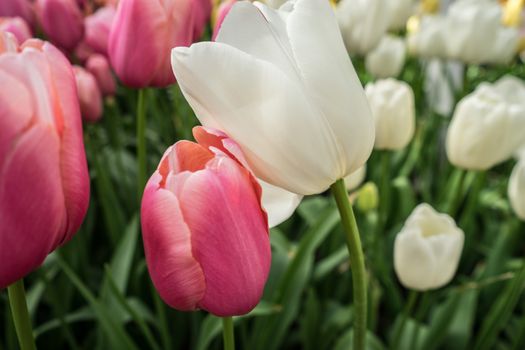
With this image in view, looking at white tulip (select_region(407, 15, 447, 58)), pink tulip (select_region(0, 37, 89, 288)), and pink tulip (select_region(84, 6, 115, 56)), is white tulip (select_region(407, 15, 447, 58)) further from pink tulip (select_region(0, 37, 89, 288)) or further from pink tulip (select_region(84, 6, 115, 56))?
pink tulip (select_region(0, 37, 89, 288))

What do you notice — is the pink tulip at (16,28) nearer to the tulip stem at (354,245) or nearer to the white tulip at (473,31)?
the tulip stem at (354,245)

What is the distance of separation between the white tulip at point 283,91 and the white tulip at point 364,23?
0.70 m

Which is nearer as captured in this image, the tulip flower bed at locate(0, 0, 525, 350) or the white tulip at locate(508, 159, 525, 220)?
the tulip flower bed at locate(0, 0, 525, 350)

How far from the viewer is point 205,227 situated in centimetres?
28

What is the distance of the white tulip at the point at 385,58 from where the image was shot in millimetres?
1074

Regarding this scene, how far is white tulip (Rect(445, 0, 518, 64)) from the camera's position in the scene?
100 centimetres

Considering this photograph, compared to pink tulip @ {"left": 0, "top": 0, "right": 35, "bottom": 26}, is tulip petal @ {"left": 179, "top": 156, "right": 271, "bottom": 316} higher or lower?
higher

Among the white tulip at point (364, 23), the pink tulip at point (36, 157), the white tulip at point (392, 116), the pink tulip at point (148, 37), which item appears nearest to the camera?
the pink tulip at point (36, 157)

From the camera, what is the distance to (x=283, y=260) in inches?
30.6

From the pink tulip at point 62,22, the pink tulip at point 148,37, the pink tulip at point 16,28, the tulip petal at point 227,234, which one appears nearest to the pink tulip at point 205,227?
the tulip petal at point 227,234

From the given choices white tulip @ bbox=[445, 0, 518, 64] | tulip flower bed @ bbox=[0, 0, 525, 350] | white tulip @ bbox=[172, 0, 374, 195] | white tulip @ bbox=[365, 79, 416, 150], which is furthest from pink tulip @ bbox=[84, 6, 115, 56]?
white tulip @ bbox=[445, 0, 518, 64]

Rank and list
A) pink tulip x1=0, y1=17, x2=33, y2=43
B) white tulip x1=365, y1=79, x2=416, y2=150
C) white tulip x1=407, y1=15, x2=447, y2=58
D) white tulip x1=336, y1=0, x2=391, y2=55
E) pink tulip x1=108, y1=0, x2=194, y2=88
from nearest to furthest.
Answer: pink tulip x1=108, y1=0, x2=194, y2=88, pink tulip x1=0, y1=17, x2=33, y2=43, white tulip x1=365, y1=79, x2=416, y2=150, white tulip x1=336, y1=0, x2=391, y2=55, white tulip x1=407, y1=15, x2=447, y2=58

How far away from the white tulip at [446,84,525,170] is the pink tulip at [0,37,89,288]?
49cm

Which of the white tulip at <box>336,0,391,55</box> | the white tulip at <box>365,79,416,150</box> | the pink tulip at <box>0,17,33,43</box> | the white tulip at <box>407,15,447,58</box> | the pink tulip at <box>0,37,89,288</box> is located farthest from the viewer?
the white tulip at <box>407,15,447,58</box>
